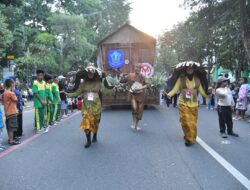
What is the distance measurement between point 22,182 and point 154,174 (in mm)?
2017

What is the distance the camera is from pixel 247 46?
18484mm

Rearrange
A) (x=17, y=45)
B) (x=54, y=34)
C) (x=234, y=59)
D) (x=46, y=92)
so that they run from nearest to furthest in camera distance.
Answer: (x=46, y=92)
(x=234, y=59)
(x=17, y=45)
(x=54, y=34)

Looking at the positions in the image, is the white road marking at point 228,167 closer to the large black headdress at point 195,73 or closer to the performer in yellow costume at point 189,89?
the performer in yellow costume at point 189,89

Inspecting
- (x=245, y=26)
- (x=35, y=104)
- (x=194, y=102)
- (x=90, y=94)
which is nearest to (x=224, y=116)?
(x=194, y=102)

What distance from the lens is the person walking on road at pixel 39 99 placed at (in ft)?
36.6

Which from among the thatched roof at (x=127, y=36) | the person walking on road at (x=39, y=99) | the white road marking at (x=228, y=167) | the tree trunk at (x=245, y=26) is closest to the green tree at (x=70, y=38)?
the thatched roof at (x=127, y=36)

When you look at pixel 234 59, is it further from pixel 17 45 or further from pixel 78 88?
pixel 17 45

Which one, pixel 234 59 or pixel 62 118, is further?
pixel 234 59

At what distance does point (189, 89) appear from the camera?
364 inches

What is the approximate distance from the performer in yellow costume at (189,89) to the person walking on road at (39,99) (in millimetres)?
3805

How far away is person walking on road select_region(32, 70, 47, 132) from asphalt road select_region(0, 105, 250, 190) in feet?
1.75

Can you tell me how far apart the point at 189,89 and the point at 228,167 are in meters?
2.83

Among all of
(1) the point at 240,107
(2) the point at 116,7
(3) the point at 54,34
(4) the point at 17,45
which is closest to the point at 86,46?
(3) the point at 54,34

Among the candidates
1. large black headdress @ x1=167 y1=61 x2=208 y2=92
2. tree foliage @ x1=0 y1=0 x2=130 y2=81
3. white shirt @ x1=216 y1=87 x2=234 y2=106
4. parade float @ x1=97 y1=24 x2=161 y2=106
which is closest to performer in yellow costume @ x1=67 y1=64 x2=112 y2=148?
large black headdress @ x1=167 y1=61 x2=208 y2=92
